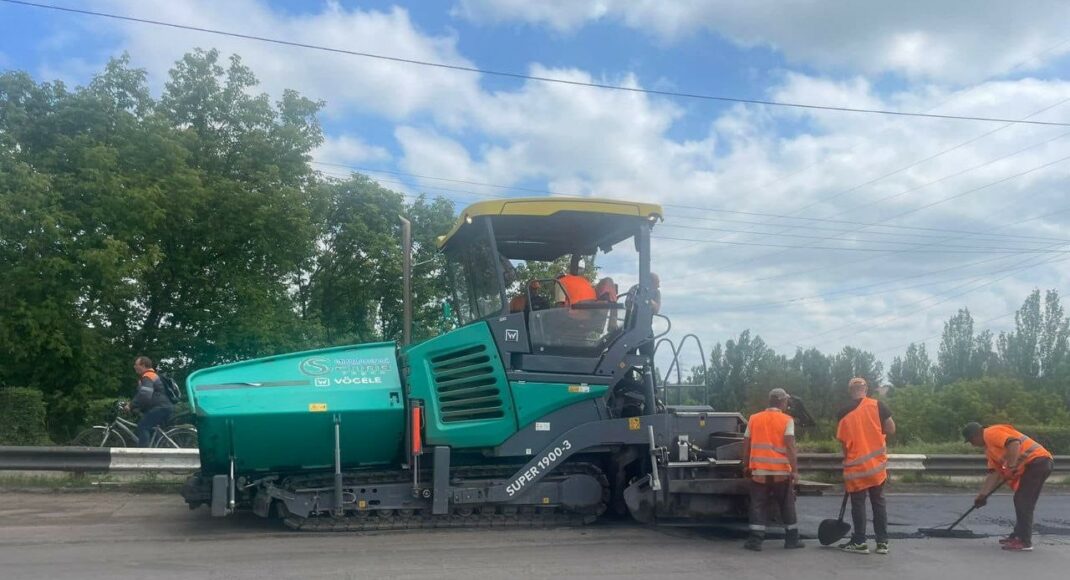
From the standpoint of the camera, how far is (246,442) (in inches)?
308

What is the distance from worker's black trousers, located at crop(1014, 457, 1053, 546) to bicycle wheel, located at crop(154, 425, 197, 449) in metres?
8.87

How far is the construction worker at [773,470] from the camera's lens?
780 centimetres

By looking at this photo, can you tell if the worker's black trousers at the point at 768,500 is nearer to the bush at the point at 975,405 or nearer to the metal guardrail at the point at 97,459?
the metal guardrail at the point at 97,459

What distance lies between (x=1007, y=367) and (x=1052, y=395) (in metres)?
23.8

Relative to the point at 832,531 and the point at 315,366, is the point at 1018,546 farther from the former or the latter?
the point at 315,366

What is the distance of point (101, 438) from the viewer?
11.7 meters

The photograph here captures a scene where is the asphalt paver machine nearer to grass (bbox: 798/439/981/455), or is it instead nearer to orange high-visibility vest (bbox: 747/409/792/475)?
orange high-visibility vest (bbox: 747/409/792/475)

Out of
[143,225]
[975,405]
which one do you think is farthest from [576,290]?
[975,405]

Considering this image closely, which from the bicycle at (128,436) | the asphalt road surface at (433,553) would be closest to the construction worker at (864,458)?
the asphalt road surface at (433,553)

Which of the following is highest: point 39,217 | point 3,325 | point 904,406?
point 39,217

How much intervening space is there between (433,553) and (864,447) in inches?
147

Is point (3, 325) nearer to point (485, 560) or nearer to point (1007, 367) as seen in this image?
point (485, 560)

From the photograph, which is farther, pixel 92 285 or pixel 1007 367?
pixel 1007 367

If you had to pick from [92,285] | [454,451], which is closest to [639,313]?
[454,451]
